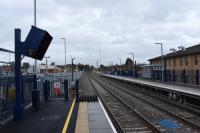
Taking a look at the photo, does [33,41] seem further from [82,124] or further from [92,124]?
[92,124]

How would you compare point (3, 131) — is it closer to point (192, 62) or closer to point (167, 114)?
point (167, 114)

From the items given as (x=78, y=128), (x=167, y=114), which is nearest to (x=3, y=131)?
(x=78, y=128)

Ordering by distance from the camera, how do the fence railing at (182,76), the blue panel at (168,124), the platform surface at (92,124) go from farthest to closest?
the fence railing at (182,76), the blue panel at (168,124), the platform surface at (92,124)

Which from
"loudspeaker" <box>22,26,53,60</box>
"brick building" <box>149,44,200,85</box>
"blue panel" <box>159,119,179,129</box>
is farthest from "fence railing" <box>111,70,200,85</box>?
"loudspeaker" <box>22,26,53,60</box>

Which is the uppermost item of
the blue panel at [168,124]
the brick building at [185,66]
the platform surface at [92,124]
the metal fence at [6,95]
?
the brick building at [185,66]

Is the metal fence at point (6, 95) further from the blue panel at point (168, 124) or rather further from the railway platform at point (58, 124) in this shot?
the blue panel at point (168, 124)

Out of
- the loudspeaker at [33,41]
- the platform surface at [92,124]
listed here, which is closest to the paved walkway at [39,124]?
the platform surface at [92,124]

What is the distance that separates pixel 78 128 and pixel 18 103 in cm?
314

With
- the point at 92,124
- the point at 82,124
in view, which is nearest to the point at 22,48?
the point at 82,124

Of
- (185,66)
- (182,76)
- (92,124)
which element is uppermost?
(185,66)

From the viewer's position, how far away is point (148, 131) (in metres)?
13.4

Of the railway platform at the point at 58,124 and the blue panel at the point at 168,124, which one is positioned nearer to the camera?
the railway platform at the point at 58,124

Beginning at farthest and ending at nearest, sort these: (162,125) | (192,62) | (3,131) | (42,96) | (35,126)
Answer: (192,62)
(42,96)
(162,125)
(35,126)
(3,131)

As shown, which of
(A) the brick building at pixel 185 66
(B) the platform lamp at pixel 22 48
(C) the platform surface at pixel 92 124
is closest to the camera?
(C) the platform surface at pixel 92 124
